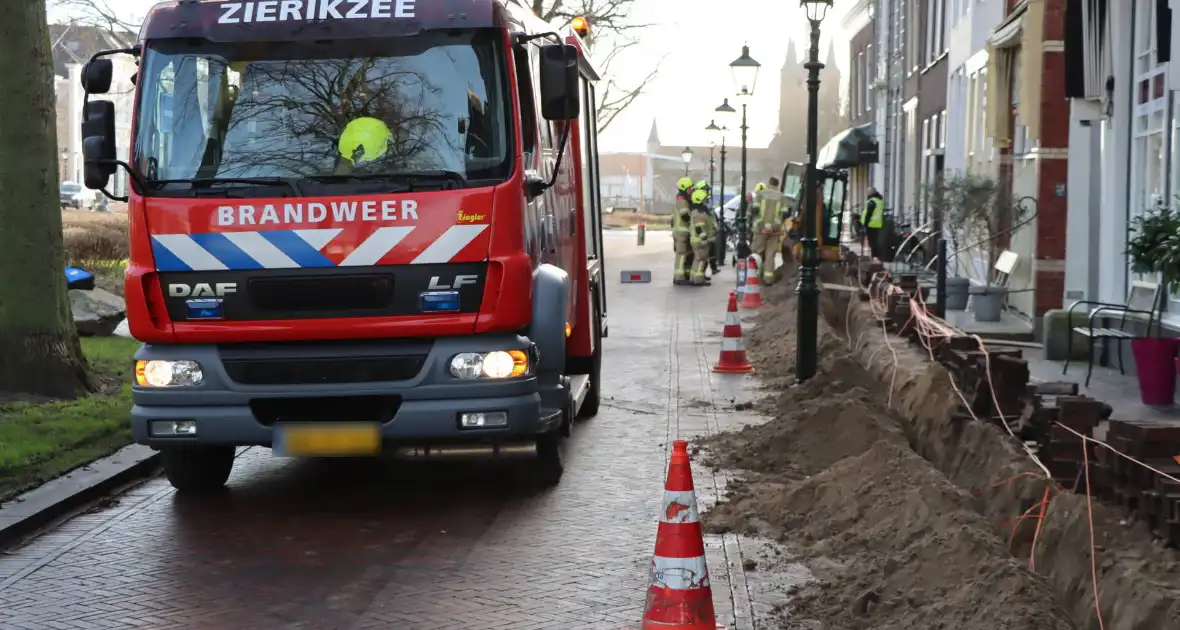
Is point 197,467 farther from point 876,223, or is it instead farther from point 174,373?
point 876,223

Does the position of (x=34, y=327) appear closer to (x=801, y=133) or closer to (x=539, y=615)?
(x=539, y=615)

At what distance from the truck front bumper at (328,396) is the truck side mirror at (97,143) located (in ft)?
3.35

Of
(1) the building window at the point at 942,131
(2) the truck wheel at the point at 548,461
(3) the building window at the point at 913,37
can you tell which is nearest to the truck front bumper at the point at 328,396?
(2) the truck wheel at the point at 548,461

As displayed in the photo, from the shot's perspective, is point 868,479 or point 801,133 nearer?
point 868,479

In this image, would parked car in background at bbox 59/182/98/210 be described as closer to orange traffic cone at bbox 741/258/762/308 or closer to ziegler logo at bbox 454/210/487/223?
orange traffic cone at bbox 741/258/762/308

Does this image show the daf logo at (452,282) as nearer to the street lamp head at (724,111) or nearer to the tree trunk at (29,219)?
the tree trunk at (29,219)

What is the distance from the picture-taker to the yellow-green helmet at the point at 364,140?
809 cm

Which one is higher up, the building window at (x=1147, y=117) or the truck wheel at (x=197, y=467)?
the building window at (x=1147, y=117)

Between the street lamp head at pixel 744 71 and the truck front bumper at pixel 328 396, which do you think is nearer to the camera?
the truck front bumper at pixel 328 396

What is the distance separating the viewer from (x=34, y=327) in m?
12.1

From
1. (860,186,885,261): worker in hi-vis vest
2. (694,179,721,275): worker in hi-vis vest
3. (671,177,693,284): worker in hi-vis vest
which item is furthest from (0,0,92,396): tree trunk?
(860,186,885,261): worker in hi-vis vest

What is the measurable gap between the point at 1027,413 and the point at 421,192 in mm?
3282

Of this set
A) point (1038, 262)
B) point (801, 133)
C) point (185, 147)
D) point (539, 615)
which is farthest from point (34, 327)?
point (801, 133)

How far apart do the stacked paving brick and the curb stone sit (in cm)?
502
